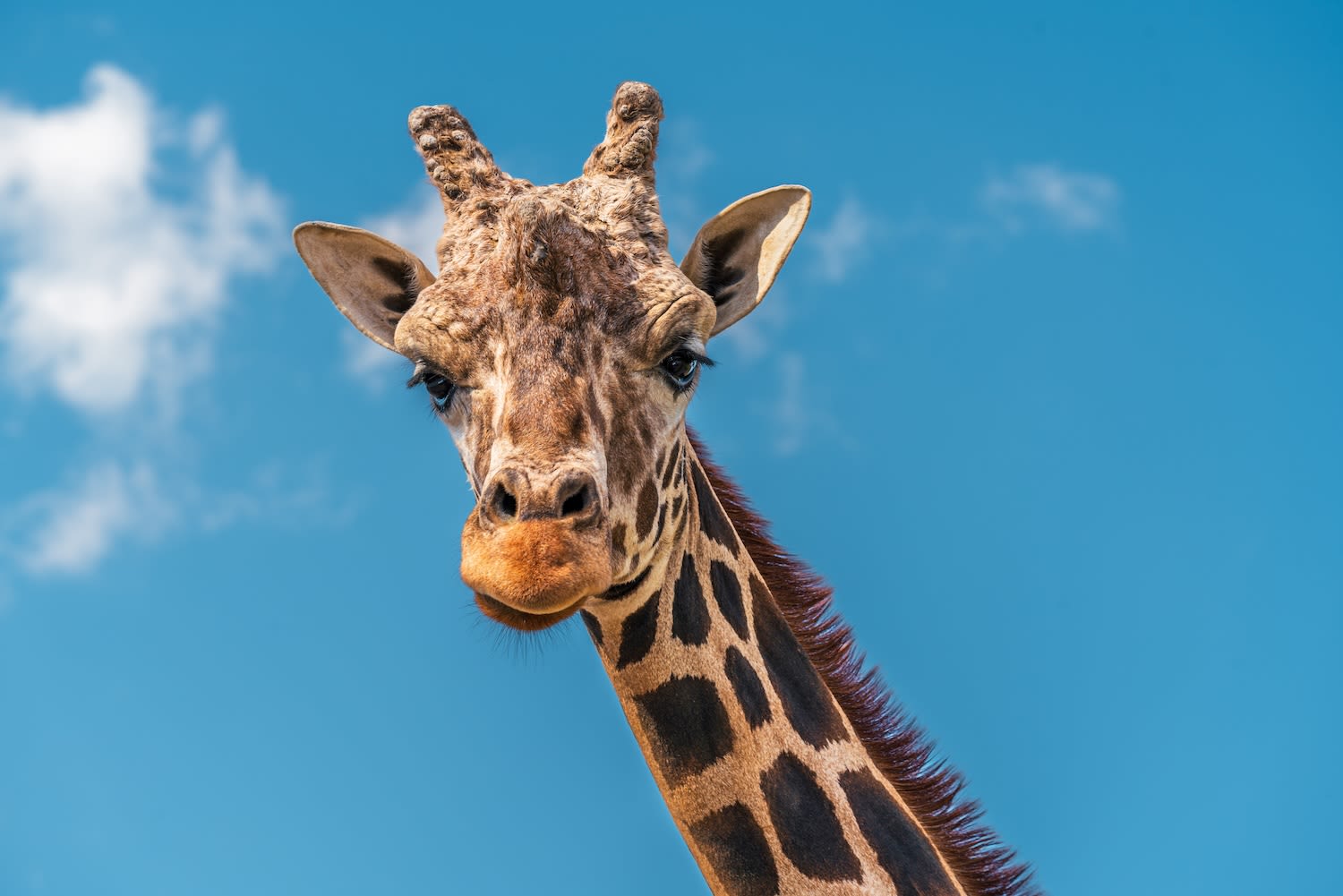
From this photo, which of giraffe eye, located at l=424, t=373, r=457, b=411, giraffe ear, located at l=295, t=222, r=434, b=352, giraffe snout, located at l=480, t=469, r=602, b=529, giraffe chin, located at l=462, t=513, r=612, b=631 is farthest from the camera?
giraffe ear, located at l=295, t=222, r=434, b=352

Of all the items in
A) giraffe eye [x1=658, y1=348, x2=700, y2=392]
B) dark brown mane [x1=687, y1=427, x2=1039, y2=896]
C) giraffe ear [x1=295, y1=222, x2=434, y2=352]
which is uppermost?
giraffe ear [x1=295, y1=222, x2=434, y2=352]

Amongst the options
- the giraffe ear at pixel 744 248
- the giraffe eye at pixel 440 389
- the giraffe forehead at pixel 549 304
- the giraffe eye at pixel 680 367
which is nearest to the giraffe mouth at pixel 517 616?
the giraffe forehead at pixel 549 304

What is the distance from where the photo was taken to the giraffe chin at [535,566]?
533 cm

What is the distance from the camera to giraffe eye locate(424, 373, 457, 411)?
668 centimetres

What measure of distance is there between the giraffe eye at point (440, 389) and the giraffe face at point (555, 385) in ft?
0.04

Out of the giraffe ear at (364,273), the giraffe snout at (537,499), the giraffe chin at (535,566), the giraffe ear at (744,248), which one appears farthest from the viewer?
the giraffe ear at (364,273)

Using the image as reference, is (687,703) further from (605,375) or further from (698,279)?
(698,279)

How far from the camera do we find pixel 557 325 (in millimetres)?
6270

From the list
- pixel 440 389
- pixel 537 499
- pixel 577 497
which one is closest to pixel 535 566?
pixel 537 499

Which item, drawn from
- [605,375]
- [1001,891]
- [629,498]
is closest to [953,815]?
[1001,891]

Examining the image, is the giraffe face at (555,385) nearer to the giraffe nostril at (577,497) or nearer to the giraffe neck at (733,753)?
the giraffe nostril at (577,497)

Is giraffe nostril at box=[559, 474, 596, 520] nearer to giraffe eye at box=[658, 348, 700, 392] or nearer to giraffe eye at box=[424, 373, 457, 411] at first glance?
→ giraffe eye at box=[658, 348, 700, 392]

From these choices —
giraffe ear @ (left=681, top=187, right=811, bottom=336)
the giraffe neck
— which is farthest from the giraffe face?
giraffe ear @ (left=681, top=187, right=811, bottom=336)

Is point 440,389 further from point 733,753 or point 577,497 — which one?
point 733,753
